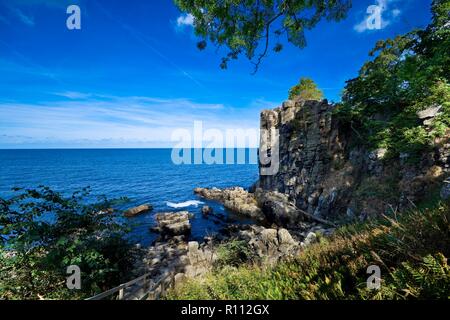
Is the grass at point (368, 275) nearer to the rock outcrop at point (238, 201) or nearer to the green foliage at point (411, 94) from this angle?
the green foliage at point (411, 94)

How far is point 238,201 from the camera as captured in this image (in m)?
33.2

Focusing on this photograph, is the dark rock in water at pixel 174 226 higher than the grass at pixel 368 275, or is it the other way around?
the grass at pixel 368 275

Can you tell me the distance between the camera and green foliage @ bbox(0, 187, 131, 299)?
19.3 feet

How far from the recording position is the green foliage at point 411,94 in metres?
13.4

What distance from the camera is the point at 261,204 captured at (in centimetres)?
3011

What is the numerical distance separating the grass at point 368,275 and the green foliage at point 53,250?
3.58 metres

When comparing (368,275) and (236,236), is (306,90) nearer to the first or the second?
(236,236)

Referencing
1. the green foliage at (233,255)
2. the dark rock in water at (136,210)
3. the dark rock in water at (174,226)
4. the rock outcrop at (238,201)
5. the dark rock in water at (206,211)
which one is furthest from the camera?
the dark rock in water at (206,211)

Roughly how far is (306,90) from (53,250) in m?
43.6

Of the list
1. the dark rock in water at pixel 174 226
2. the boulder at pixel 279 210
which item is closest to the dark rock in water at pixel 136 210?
the dark rock in water at pixel 174 226

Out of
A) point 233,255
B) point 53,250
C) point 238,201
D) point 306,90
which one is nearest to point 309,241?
point 233,255

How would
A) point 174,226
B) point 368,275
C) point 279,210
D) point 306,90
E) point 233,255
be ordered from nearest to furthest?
point 368,275 → point 233,255 → point 174,226 → point 279,210 → point 306,90
